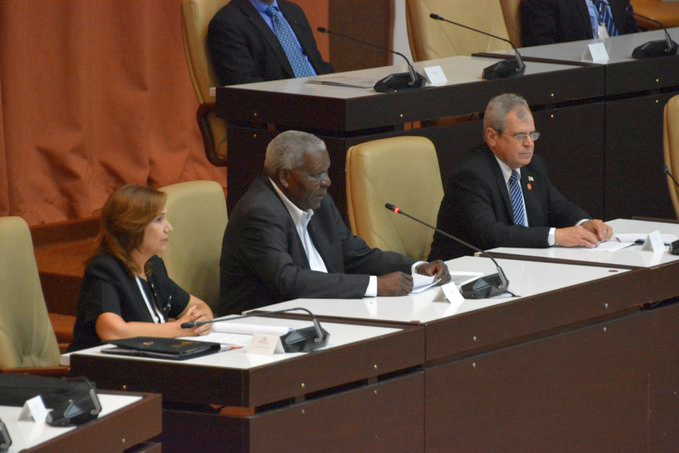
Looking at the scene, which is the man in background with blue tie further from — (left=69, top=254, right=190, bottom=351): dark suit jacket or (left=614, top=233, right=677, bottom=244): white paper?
(left=69, top=254, right=190, bottom=351): dark suit jacket

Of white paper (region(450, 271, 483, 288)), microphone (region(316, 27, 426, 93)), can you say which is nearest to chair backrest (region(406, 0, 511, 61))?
microphone (region(316, 27, 426, 93))

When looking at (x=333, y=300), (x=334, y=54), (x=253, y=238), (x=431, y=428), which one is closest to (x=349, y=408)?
(x=431, y=428)

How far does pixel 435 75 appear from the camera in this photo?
18.2 feet

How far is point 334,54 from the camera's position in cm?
832

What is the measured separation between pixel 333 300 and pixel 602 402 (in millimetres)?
775

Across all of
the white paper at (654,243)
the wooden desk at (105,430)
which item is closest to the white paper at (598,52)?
the white paper at (654,243)

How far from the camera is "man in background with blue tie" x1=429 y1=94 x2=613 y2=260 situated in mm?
4785

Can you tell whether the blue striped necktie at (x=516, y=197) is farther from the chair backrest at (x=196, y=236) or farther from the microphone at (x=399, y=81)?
the chair backrest at (x=196, y=236)

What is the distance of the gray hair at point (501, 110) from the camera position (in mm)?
4922

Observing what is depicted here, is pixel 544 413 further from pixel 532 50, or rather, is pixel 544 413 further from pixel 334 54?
pixel 334 54

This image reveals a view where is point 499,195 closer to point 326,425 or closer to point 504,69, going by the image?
point 504,69

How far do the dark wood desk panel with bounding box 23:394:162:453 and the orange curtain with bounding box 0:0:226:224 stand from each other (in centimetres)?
326

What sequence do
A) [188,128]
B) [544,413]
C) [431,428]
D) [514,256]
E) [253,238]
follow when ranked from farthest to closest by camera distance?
[188,128]
[514,256]
[253,238]
[544,413]
[431,428]

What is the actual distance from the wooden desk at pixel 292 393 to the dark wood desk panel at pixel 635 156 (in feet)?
9.19
